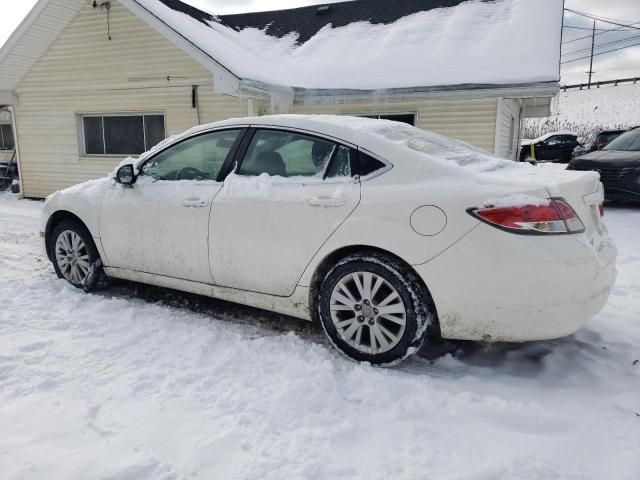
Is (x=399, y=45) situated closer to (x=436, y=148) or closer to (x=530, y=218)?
(x=436, y=148)

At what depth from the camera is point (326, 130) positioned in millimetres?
3236

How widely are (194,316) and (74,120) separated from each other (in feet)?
30.8

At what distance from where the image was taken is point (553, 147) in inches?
845

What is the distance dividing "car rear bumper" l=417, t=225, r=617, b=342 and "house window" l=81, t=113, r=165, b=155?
30.5 feet

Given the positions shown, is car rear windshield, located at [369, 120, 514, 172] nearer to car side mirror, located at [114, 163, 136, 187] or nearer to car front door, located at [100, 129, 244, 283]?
car front door, located at [100, 129, 244, 283]

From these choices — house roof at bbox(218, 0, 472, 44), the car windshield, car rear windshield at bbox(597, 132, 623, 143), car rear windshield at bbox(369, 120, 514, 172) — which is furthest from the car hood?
car rear windshield at bbox(369, 120, 514, 172)

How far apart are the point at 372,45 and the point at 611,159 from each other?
19.6ft

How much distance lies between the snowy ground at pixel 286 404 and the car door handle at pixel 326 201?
97 cm

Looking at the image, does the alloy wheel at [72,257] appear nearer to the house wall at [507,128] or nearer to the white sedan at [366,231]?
the white sedan at [366,231]

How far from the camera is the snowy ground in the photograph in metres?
2.12

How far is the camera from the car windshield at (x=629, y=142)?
9883mm

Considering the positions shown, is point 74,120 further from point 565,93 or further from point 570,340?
point 565,93

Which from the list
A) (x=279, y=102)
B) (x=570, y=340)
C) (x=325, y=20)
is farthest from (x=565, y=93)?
(x=570, y=340)

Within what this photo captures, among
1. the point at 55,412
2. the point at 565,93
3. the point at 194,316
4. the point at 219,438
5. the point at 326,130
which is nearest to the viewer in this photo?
the point at 219,438
